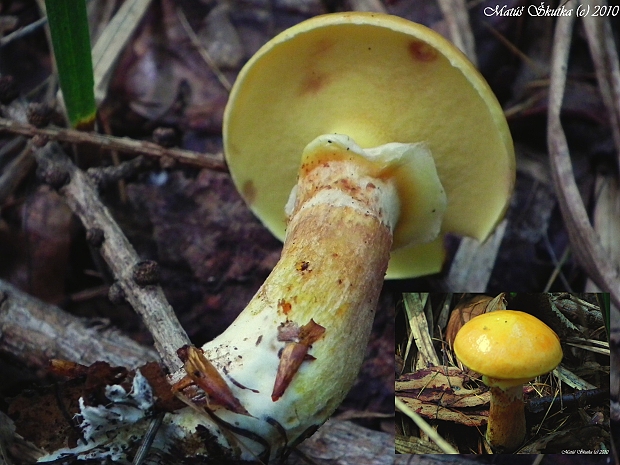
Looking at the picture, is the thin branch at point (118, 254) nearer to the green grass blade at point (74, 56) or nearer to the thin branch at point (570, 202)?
the green grass blade at point (74, 56)

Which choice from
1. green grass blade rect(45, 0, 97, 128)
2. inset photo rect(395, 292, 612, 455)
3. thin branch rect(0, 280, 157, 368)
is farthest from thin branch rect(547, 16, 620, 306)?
green grass blade rect(45, 0, 97, 128)

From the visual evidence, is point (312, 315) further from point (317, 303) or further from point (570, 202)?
point (570, 202)

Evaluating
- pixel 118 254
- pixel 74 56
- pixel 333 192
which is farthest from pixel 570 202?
pixel 74 56

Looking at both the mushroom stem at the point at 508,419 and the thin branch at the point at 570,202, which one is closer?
the mushroom stem at the point at 508,419

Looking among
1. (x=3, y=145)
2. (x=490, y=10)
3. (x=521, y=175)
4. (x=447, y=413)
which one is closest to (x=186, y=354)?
(x=447, y=413)

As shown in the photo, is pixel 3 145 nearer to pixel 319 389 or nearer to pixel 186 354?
pixel 186 354

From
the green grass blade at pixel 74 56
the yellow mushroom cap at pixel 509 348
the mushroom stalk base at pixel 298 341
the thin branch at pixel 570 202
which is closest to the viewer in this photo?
the mushroom stalk base at pixel 298 341

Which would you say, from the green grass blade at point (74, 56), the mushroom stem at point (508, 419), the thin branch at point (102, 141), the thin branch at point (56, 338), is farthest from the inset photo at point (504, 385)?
the green grass blade at point (74, 56)
